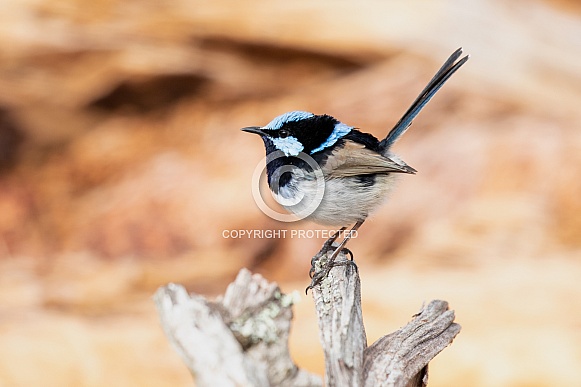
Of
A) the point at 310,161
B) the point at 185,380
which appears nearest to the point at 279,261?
the point at 185,380

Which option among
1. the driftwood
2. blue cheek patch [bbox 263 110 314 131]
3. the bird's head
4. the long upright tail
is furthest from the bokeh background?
the driftwood

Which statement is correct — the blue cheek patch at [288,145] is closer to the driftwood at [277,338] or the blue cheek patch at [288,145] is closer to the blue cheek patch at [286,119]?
the blue cheek patch at [286,119]

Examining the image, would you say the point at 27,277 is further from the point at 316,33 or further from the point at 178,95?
the point at 316,33

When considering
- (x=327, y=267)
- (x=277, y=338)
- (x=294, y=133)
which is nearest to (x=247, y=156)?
(x=294, y=133)

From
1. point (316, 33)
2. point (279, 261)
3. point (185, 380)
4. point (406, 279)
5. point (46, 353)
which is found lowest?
point (185, 380)

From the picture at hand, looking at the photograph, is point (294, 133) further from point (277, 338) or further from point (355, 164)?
point (277, 338)

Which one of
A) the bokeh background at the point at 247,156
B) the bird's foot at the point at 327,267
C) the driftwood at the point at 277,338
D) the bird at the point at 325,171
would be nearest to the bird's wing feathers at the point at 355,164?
the bird at the point at 325,171

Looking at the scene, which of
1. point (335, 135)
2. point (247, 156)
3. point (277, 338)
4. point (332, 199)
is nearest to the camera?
point (277, 338)
